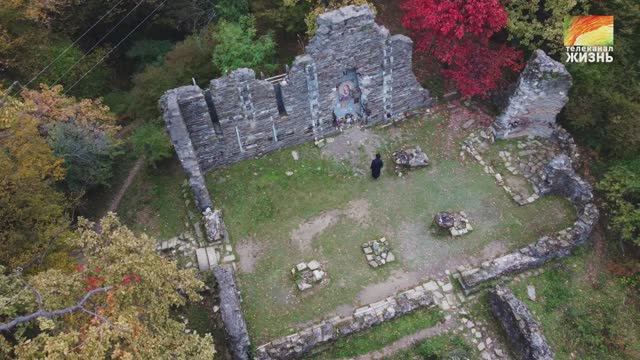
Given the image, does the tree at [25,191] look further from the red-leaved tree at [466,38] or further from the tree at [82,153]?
the red-leaved tree at [466,38]

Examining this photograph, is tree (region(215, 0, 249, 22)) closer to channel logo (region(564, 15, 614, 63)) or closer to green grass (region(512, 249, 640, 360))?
channel logo (region(564, 15, 614, 63))

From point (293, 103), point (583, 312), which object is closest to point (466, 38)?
point (293, 103)

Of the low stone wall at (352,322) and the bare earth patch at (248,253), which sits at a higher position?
the bare earth patch at (248,253)

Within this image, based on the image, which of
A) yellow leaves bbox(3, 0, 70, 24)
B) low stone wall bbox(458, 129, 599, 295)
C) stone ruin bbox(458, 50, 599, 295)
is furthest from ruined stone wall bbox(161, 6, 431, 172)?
yellow leaves bbox(3, 0, 70, 24)

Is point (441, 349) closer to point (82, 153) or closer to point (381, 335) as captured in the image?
point (381, 335)

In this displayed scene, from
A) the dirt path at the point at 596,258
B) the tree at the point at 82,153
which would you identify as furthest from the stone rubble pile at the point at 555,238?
the tree at the point at 82,153

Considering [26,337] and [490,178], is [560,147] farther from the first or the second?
[26,337]
